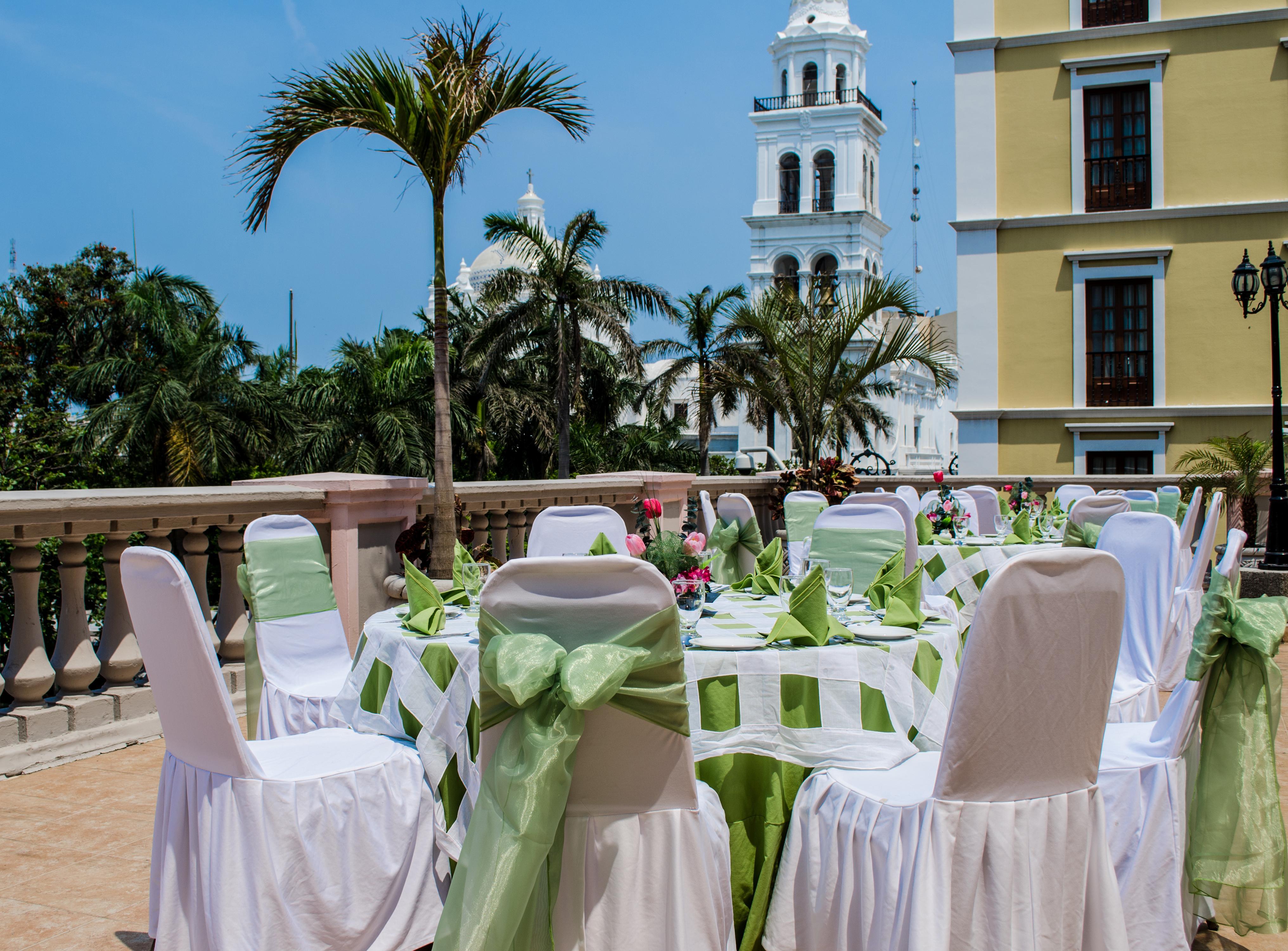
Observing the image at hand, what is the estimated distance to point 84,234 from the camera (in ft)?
103

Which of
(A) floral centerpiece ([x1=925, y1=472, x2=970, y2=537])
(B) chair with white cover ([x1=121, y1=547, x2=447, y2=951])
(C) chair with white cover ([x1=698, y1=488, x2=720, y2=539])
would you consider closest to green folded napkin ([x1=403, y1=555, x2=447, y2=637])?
(B) chair with white cover ([x1=121, y1=547, x2=447, y2=951])

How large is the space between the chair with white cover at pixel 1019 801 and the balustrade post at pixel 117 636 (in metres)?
3.63

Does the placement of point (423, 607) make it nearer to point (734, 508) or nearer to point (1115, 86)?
point (734, 508)

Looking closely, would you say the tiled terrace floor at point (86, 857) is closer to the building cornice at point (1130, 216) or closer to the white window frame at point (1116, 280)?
the white window frame at point (1116, 280)

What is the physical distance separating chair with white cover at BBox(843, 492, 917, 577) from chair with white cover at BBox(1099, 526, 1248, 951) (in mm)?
2419

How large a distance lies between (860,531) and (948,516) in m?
1.70

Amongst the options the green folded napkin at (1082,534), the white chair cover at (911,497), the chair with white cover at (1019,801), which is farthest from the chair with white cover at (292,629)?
the white chair cover at (911,497)

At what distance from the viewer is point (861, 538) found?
5.08m

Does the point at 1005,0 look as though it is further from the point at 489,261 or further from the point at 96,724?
the point at 489,261

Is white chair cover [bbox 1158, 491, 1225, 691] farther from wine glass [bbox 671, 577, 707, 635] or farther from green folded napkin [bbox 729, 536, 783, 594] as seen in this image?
wine glass [bbox 671, 577, 707, 635]

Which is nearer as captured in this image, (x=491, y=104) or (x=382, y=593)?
(x=382, y=593)

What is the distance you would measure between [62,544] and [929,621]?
3581 millimetres

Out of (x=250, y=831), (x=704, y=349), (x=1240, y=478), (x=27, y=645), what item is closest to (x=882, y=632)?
(x=250, y=831)

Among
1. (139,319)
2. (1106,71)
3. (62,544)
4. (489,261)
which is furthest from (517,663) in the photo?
(489,261)
